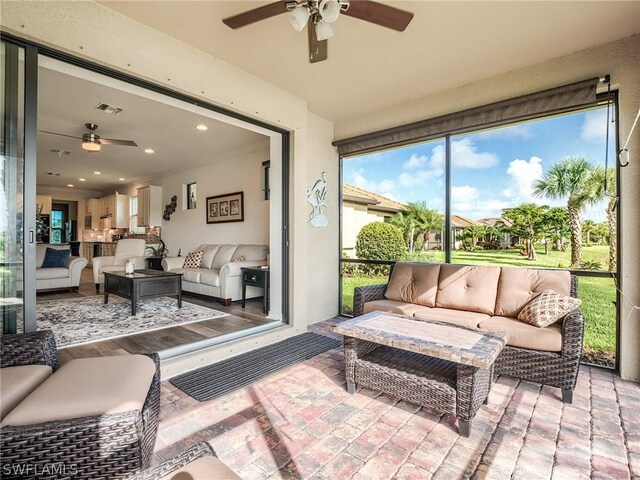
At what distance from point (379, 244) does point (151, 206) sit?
6.50 m

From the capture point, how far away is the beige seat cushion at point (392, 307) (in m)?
3.01

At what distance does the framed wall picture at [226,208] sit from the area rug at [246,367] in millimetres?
3288

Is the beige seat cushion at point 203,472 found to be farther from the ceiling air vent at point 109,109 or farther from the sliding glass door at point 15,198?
the ceiling air vent at point 109,109

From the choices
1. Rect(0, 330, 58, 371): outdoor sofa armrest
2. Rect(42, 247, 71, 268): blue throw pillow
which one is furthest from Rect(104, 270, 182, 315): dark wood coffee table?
Rect(0, 330, 58, 371): outdoor sofa armrest

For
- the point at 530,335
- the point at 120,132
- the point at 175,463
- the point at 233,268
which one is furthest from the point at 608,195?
the point at 120,132

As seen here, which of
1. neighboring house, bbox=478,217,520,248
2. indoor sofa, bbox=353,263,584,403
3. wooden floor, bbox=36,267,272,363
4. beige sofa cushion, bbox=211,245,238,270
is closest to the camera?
indoor sofa, bbox=353,263,584,403

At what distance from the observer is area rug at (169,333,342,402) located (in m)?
2.40

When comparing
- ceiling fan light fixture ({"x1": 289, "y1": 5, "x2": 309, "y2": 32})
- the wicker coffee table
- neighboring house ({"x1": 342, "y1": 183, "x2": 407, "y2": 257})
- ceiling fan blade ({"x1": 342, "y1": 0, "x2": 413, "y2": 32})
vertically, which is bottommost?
the wicker coffee table

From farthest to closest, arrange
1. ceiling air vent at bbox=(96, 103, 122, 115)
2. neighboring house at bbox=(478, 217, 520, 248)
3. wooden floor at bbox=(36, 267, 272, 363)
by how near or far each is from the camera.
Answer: ceiling air vent at bbox=(96, 103, 122, 115) → neighboring house at bbox=(478, 217, 520, 248) → wooden floor at bbox=(36, 267, 272, 363)

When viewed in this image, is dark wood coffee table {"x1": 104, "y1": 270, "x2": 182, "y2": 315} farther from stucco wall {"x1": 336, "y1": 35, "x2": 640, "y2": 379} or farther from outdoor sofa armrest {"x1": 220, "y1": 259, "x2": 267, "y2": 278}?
stucco wall {"x1": 336, "y1": 35, "x2": 640, "y2": 379}

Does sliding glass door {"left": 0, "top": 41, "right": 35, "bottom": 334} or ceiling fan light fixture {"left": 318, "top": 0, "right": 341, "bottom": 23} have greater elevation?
ceiling fan light fixture {"left": 318, "top": 0, "right": 341, "bottom": 23}

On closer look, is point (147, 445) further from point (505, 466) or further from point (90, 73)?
point (90, 73)

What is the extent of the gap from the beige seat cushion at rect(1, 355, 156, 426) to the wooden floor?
1.59 meters

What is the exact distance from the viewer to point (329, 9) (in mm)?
1809
